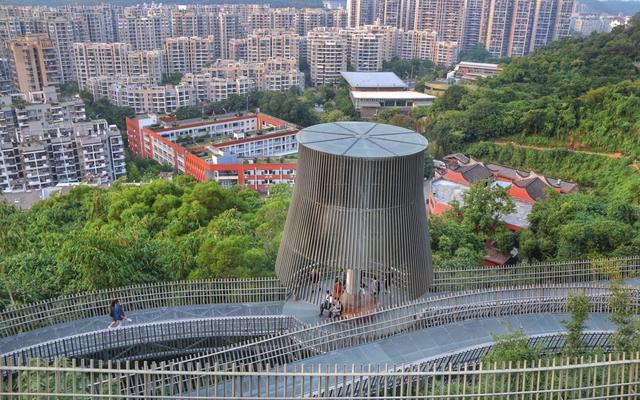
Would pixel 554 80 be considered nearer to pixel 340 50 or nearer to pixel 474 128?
pixel 474 128

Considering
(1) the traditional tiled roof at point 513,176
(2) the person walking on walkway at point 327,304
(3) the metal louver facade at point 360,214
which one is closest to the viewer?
(3) the metal louver facade at point 360,214

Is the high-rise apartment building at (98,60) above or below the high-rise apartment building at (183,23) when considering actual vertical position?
below

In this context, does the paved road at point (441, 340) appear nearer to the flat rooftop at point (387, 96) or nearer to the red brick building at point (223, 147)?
the red brick building at point (223, 147)

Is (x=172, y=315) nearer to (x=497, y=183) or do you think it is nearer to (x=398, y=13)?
(x=497, y=183)

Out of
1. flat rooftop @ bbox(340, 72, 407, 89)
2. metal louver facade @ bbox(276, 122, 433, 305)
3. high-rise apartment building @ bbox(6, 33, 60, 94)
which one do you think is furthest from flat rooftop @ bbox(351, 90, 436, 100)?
metal louver facade @ bbox(276, 122, 433, 305)

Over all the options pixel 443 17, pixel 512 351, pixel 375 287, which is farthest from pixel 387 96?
pixel 512 351

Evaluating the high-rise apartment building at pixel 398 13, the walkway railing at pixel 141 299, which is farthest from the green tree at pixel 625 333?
the high-rise apartment building at pixel 398 13

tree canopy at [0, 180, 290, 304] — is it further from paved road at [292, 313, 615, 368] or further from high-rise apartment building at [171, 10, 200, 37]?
high-rise apartment building at [171, 10, 200, 37]
